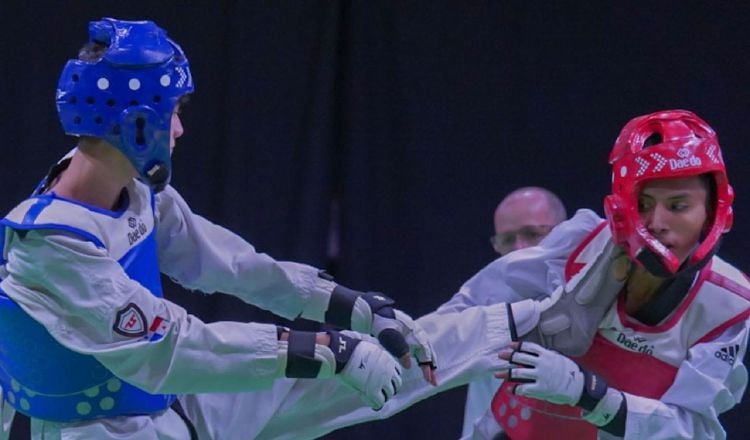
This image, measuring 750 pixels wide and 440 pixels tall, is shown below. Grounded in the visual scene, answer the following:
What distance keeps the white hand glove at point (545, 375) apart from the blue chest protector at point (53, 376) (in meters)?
0.75

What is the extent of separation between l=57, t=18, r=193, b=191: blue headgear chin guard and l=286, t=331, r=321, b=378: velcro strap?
423 mm

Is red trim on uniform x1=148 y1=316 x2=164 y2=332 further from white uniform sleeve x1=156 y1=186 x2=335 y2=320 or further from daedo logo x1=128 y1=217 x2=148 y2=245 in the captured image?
white uniform sleeve x1=156 y1=186 x2=335 y2=320

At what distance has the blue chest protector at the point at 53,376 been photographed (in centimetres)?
260

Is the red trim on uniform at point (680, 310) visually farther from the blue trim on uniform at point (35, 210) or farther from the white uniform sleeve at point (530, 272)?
the blue trim on uniform at point (35, 210)

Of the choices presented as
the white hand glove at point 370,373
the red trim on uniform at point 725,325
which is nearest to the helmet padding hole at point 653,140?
the red trim on uniform at point 725,325

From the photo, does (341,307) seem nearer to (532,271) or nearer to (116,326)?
(532,271)

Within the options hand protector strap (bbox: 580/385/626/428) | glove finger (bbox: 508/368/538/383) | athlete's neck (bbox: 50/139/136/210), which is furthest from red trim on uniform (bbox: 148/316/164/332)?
hand protector strap (bbox: 580/385/626/428)

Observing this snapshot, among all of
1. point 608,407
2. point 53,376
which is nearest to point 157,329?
point 53,376

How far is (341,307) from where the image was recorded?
2.99 meters

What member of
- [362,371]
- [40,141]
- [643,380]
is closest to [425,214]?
[40,141]

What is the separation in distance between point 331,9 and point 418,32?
11.1 inches

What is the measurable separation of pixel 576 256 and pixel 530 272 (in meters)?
0.13

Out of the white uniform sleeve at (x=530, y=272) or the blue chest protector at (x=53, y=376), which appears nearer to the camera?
the blue chest protector at (x=53, y=376)

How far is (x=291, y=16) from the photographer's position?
13.8 feet
